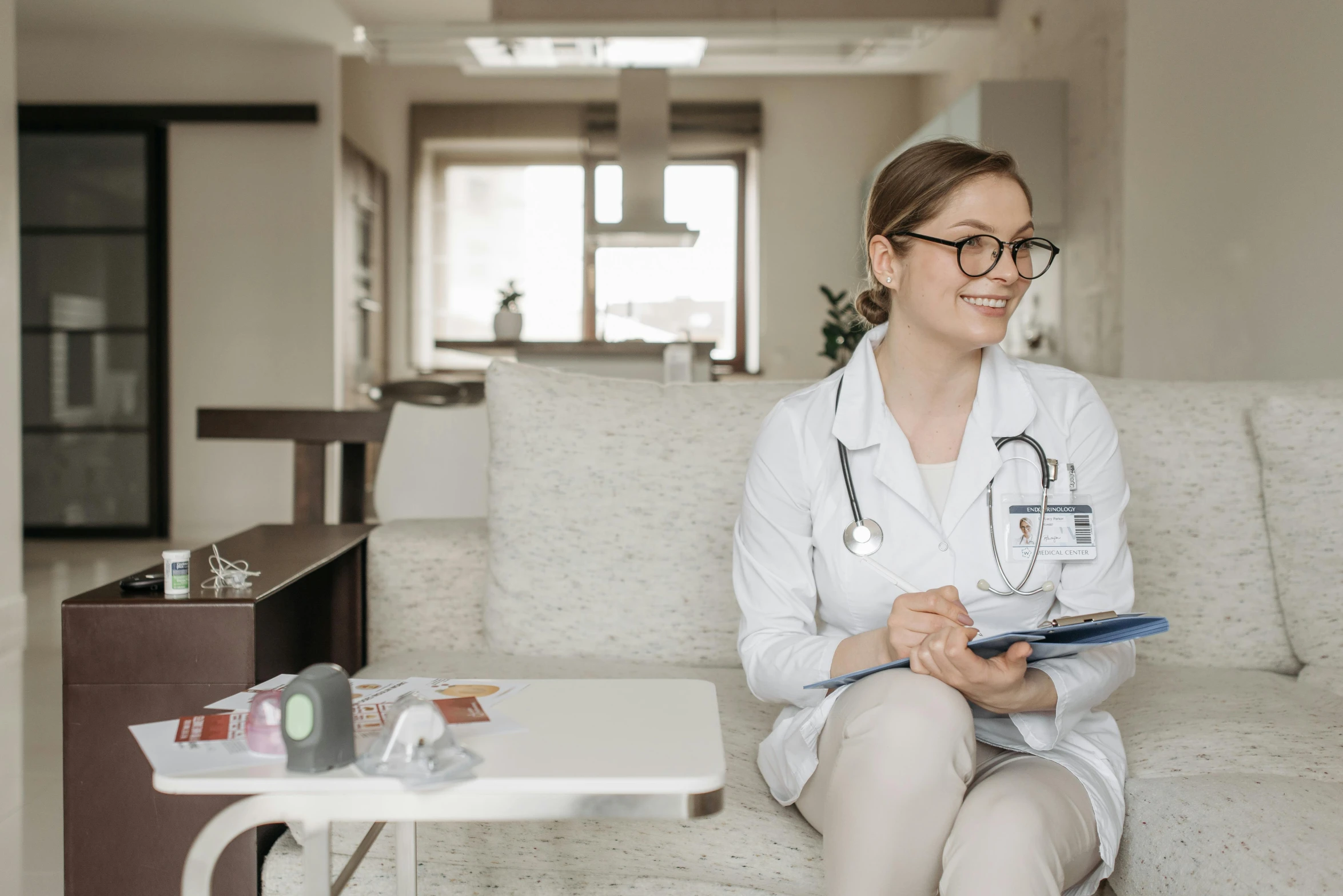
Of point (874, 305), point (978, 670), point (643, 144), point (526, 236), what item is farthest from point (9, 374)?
point (526, 236)

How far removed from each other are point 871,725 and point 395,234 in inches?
266

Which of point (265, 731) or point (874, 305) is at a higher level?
point (874, 305)

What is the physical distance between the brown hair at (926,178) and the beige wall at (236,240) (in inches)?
210

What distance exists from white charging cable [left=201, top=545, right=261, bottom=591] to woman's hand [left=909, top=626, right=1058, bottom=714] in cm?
85

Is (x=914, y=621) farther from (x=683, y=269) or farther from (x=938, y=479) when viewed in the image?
(x=683, y=269)

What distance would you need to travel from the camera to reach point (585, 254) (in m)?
7.35

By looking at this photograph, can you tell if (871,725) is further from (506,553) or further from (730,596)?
(506,553)

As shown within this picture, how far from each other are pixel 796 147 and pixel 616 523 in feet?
19.4

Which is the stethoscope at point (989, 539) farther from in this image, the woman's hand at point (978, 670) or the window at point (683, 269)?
the window at point (683, 269)

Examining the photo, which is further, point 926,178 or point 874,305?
point 874,305

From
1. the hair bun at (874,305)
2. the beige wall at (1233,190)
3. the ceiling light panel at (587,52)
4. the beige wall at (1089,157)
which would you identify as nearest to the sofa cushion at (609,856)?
the hair bun at (874,305)

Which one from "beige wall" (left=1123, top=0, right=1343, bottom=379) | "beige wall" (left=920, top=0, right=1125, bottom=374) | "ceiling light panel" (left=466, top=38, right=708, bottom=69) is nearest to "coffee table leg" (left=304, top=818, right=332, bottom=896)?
"beige wall" (left=1123, top=0, right=1343, bottom=379)

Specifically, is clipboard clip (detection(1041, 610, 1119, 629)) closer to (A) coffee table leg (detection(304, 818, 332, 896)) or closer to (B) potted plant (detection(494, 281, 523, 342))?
(A) coffee table leg (detection(304, 818, 332, 896))

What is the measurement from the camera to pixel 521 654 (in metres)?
1.79
